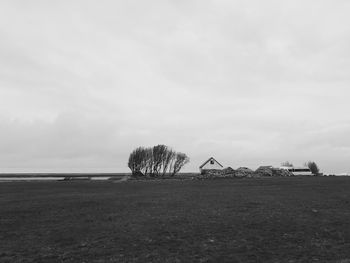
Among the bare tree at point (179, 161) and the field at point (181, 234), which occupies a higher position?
the bare tree at point (179, 161)

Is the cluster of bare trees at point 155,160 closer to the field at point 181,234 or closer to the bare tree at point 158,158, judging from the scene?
the bare tree at point 158,158

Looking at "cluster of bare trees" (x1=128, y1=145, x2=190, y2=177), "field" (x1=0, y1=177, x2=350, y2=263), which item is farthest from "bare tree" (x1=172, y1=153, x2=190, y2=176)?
"field" (x1=0, y1=177, x2=350, y2=263)

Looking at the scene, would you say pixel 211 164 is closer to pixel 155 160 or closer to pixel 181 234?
pixel 155 160

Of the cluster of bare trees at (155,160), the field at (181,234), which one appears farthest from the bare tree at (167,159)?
the field at (181,234)

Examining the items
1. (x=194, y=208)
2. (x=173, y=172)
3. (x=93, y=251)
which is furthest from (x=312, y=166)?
(x=93, y=251)

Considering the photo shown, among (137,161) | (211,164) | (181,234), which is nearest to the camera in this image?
(181,234)

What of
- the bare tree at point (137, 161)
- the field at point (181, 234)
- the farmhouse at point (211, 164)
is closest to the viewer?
the field at point (181, 234)

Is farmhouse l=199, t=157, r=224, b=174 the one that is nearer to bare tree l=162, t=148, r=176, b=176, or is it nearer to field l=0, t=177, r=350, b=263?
bare tree l=162, t=148, r=176, b=176

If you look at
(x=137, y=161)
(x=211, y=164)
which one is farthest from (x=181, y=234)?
(x=137, y=161)

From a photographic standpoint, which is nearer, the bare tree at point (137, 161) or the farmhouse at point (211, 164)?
the farmhouse at point (211, 164)

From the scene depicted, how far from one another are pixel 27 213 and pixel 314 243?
60.6 ft

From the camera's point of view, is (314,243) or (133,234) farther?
(133,234)

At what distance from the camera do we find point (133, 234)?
18.4m

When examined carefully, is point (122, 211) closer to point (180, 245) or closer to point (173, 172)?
point (180, 245)
